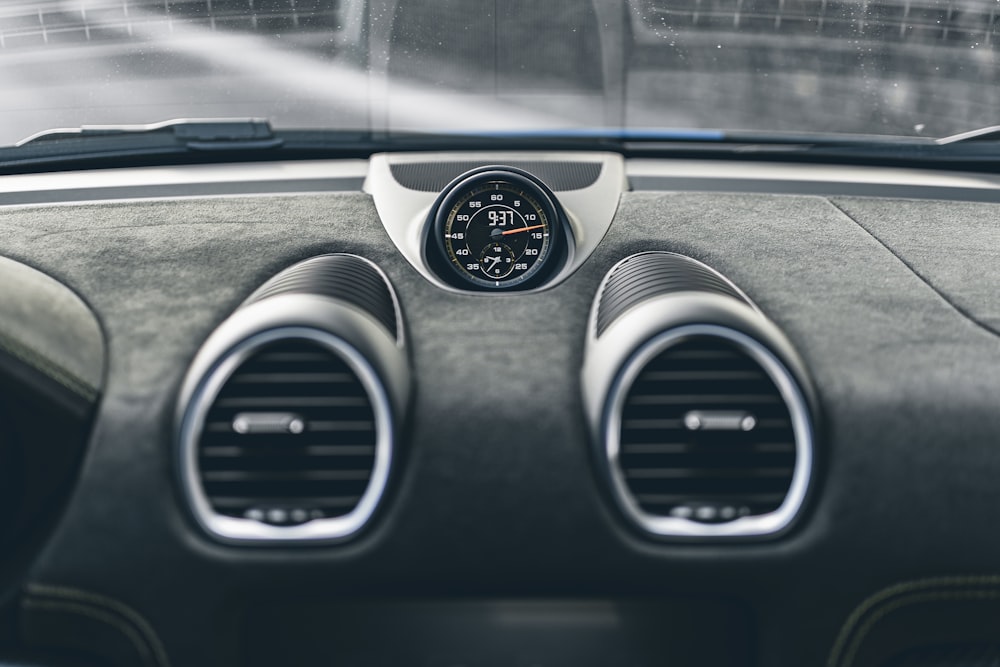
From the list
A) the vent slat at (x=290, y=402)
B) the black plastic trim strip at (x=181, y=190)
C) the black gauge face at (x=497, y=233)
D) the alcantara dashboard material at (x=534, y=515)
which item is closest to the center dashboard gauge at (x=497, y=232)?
the black gauge face at (x=497, y=233)

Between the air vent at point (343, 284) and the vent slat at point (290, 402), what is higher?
the air vent at point (343, 284)

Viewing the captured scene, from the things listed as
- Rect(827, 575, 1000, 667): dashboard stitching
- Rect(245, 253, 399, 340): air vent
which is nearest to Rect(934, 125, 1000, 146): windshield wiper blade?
Rect(827, 575, 1000, 667): dashboard stitching

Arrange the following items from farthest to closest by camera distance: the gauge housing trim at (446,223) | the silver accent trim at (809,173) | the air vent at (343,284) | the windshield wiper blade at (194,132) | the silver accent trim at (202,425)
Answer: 1. the silver accent trim at (809,173)
2. the windshield wiper blade at (194,132)
3. the gauge housing trim at (446,223)
4. the air vent at (343,284)
5. the silver accent trim at (202,425)

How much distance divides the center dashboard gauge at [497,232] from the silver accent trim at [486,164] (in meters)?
0.04

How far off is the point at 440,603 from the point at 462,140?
145 cm

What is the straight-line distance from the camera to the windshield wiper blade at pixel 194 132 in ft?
9.04

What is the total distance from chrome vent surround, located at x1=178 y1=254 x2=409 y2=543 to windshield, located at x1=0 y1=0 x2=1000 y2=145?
1167 mm

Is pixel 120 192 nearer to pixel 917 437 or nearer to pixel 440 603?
pixel 440 603

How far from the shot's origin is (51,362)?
2.03m

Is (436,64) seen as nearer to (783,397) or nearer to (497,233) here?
(497,233)

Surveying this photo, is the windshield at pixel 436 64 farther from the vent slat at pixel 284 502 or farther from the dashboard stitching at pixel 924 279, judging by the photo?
the vent slat at pixel 284 502

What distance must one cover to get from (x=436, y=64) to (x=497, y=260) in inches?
34.1

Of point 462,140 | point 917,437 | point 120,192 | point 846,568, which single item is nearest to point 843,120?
point 462,140

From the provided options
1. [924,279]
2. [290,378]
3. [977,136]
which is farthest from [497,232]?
[977,136]
